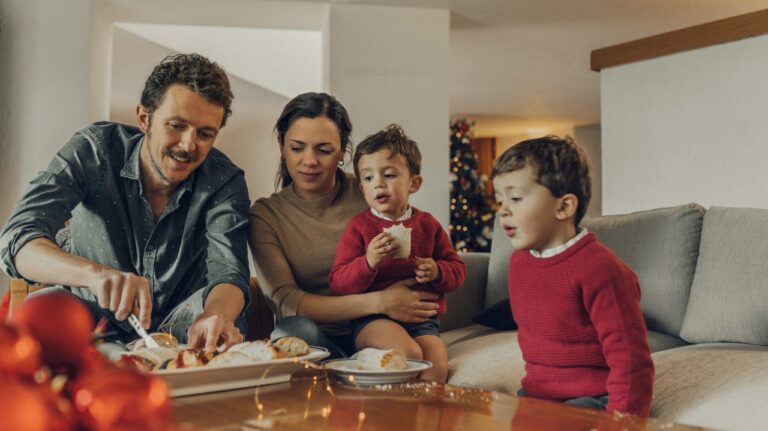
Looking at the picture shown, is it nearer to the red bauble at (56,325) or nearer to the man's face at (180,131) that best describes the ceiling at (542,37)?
the man's face at (180,131)

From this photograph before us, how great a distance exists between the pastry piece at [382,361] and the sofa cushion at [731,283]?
112 centimetres

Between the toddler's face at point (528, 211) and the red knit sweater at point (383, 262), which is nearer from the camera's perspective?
the toddler's face at point (528, 211)

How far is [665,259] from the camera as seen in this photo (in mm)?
2346

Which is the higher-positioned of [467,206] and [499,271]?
[467,206]

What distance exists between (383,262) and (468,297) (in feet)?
2.60

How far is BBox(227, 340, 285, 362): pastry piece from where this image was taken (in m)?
1.31

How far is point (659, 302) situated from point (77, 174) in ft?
5.55

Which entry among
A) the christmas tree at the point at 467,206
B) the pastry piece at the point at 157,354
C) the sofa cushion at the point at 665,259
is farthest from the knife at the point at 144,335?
the christmas tree at the point at 467,206

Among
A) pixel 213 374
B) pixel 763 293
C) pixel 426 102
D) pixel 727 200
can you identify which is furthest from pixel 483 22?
pixel 213 374

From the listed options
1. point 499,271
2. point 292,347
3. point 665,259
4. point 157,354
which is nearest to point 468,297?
point 499,271

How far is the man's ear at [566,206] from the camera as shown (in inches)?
63.0

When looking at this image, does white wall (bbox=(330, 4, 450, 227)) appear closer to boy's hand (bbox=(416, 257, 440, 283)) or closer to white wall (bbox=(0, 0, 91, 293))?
white wall (bbox=(0, 0, 91, 293))

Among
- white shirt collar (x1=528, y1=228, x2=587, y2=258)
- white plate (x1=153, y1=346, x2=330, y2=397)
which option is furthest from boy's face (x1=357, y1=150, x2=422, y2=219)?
white plate (x1=153, y1=346, x2=330, y2=397)

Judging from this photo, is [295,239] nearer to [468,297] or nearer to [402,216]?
[402,216]
